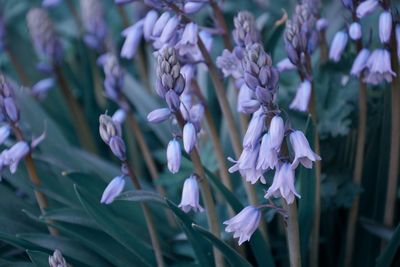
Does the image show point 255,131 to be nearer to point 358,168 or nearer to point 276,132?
point 276,132

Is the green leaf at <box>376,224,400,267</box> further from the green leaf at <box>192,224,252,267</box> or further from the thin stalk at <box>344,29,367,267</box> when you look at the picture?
the green leaf at <box>192,224,252,267</box>

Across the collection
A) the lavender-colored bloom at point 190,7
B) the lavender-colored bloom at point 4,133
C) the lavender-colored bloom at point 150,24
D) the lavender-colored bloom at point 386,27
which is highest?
the lavender-colored bloom at point 190,7

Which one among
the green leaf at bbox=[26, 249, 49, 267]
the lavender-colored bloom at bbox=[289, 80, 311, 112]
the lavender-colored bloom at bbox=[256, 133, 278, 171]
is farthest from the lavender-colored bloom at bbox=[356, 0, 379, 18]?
the green leaf at bbox=[26, 249, 49, 267]

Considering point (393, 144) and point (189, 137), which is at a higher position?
point (189, 137)

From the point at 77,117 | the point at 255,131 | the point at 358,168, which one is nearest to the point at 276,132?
the point at 255,131

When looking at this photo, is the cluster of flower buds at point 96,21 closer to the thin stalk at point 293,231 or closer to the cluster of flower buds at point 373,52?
the cluster of flower buds at point 373,52

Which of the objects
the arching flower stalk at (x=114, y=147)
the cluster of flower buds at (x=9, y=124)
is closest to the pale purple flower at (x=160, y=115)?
the arching flower stalk at (x=114, y=147)
